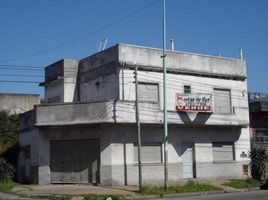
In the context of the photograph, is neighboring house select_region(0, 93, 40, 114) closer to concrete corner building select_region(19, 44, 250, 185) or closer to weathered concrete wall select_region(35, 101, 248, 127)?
concrete corner building select_region(19, 44, 250, 185)

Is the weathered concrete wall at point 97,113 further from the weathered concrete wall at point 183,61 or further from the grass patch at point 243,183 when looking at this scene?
the grass patch at point 243,183

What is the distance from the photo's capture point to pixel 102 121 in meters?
27.4

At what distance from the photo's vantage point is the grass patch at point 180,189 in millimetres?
24666

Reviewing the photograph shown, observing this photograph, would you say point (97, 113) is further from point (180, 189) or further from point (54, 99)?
point (54, 99)

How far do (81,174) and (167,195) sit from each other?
21.0ft

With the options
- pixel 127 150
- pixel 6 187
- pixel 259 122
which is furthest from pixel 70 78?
pixel 259 122

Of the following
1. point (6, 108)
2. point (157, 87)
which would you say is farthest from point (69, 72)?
point (6, 108)

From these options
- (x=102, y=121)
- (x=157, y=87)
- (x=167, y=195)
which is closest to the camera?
(x=167, y=195)

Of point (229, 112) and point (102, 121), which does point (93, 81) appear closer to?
point (102, 121)

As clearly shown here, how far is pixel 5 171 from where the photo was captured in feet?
103

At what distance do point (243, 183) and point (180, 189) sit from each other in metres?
6.05

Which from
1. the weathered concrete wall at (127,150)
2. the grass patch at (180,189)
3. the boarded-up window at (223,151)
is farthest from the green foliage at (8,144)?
the boarded-up window at (223,151)

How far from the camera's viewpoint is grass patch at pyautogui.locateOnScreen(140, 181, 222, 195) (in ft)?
80.9

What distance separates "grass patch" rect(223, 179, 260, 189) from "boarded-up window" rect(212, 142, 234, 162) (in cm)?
220
